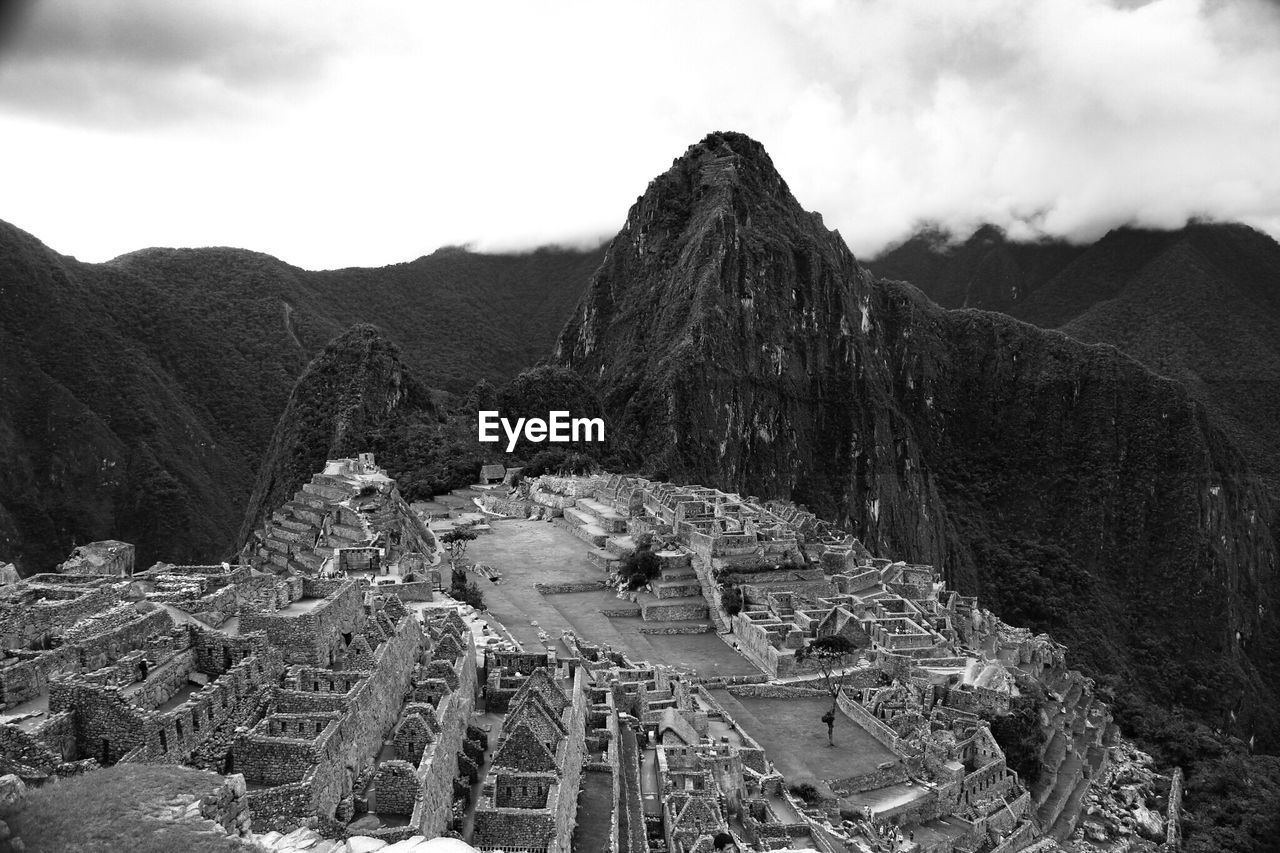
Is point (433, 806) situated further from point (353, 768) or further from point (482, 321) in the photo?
point (482, 321)

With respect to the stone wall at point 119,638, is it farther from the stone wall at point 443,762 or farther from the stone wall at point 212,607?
the stone wall at point 443,762

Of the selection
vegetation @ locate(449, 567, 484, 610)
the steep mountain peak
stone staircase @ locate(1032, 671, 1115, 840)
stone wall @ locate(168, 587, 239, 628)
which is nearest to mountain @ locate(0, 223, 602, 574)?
the steep mountain peak

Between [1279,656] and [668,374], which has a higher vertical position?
[668,374]

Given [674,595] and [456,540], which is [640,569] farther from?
[456,540]

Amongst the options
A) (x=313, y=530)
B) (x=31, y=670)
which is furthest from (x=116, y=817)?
(x=313, y=530)

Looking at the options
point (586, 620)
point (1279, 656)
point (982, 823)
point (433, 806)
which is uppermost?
point (433, 806)

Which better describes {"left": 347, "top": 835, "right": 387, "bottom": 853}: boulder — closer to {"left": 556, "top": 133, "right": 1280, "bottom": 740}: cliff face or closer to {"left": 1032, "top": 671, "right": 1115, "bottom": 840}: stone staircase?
{"left": 1032, "top": 671, "right": 1115, "bottom": 840}: stone staircase

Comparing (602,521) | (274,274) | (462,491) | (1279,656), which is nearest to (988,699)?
(602,521)

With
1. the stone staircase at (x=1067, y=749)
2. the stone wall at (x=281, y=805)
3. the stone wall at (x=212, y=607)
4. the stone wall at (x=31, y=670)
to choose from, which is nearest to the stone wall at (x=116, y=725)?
the stone wall at (x=31, y=670)
